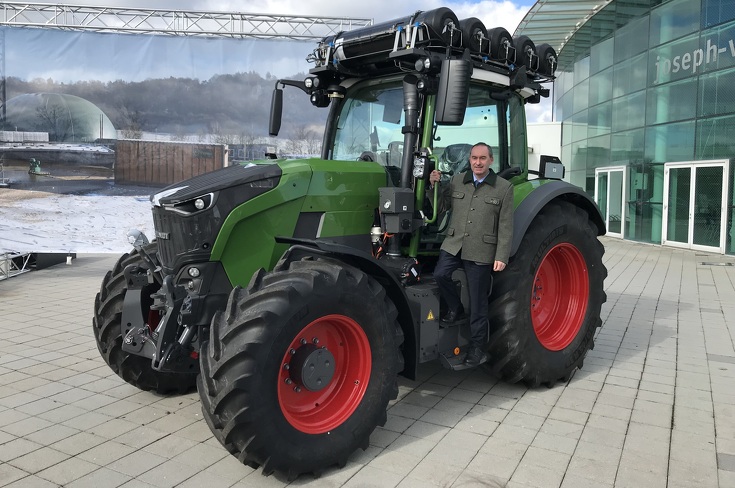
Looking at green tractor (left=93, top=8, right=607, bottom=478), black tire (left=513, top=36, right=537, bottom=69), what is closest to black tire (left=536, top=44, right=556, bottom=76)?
green tractor (left=93, top=8, right=607, bottom=478)

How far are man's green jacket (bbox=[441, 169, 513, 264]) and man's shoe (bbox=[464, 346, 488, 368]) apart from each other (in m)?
0.67

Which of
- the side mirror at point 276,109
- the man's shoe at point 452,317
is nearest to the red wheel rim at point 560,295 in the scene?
the man's shoe at point 452,317

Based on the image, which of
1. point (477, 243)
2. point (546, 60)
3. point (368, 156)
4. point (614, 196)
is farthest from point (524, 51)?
point (614, 196)

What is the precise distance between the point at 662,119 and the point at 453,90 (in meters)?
15.6

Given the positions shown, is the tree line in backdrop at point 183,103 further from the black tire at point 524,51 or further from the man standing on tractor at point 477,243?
the man standing on tractor at point 477,243

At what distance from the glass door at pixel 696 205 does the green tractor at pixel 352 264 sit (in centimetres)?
1100

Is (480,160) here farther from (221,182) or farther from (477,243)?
(221,182)

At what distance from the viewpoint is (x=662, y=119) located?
680 inches

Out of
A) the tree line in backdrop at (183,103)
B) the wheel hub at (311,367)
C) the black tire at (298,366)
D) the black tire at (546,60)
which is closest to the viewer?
the black tire at (298,366)

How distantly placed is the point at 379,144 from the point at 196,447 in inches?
102

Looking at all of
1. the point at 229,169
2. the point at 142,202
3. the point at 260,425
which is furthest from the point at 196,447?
the point at 142,202

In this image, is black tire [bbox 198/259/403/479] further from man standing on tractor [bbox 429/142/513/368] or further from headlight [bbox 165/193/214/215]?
man standing on tractor [bbox 429/142/513/368]

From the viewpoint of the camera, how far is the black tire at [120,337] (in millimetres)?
4406

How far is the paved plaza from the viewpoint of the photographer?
11.5 feet
